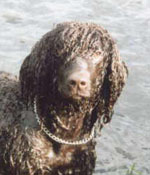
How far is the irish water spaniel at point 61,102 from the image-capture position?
15.3ft

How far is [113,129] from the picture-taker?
7363 mm

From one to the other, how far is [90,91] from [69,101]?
0.21 meters

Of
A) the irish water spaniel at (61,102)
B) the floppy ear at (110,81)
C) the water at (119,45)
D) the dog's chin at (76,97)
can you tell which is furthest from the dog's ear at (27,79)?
the water at (119,45)

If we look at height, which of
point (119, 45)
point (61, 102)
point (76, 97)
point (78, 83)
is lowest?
point (119, 45)

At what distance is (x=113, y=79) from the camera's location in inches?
192

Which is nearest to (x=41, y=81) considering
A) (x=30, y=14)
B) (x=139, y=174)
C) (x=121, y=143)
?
(x=139, y=174)

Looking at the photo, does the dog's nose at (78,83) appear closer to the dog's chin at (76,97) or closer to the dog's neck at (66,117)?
the dog's chin at (76,97)

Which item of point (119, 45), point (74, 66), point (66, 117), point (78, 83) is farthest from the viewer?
point (119, 45)

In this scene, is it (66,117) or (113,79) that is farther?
(66,117)

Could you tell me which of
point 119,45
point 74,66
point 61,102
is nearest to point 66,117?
point 61,102

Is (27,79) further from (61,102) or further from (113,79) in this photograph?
(113,79)

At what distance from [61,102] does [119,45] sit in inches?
187

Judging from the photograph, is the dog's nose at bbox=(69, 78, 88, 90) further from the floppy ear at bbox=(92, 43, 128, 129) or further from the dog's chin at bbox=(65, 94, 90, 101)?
the floppy ear at bbox=(92, 43, 128, 129)

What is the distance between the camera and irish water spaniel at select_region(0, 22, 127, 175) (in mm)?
4648
